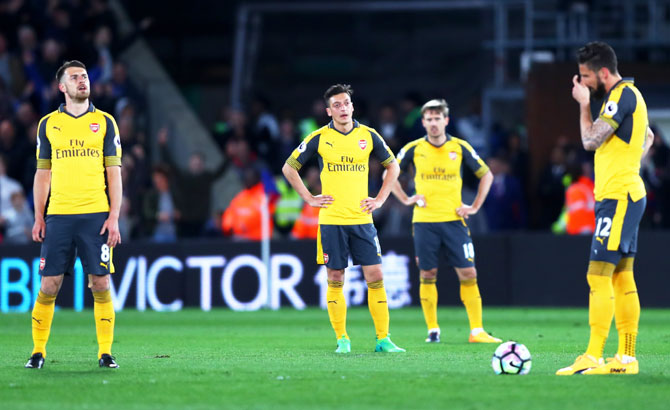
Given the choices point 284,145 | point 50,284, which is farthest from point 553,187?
point 50,284

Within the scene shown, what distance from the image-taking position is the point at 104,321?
30.0 ft

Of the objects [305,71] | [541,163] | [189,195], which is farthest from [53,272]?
[305,71]

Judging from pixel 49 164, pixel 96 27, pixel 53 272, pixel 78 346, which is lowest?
pixel 78 346

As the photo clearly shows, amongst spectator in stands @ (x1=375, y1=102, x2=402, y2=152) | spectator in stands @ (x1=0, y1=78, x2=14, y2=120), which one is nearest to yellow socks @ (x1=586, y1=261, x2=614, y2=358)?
spectator in stands @ (x1=375, y1=102, x2=402, y2=152)

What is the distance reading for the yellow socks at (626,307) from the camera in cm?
832

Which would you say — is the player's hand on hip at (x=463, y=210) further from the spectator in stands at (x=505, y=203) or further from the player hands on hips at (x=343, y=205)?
the spectator in stands at (x=505, y=203)

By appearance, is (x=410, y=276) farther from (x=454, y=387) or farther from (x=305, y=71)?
(x=454, y=387)

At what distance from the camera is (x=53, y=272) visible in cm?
904

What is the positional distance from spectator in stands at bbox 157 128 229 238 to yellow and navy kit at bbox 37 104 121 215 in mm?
10020

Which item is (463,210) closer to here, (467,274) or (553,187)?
(467,274)

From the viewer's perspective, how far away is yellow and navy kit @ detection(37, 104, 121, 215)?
9.06 meters

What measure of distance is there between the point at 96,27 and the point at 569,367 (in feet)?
47.3

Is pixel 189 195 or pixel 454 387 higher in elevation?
pixel 189 195

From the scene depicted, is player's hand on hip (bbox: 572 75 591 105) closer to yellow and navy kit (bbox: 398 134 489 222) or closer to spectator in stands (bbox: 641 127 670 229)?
yellow and navy kit (bbox: 398 134 489 222)
